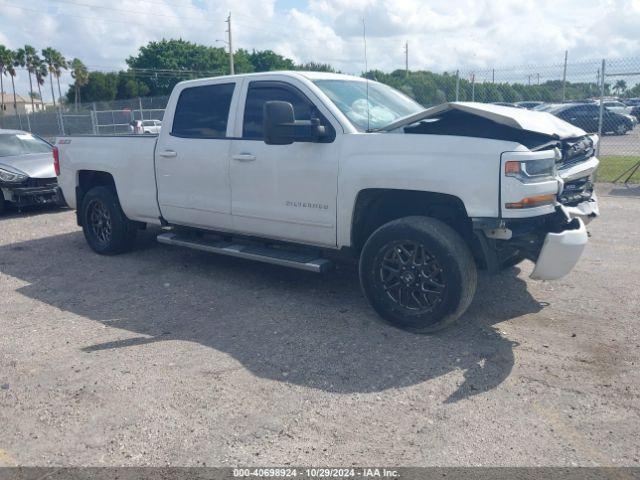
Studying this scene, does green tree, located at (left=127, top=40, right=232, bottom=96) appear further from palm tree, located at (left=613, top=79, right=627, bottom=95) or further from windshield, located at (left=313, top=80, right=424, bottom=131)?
windshield, located at (left=313, top=80, right=424, bottom=131)

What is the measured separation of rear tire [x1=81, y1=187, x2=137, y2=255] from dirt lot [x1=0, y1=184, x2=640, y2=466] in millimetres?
900

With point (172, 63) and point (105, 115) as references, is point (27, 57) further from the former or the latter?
point (105, 115)

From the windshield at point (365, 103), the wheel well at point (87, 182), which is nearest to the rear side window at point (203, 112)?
the windshield at point (365, 103)

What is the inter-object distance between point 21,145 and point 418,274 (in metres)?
9.87

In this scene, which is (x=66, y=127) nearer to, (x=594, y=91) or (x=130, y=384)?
(x=594, y=91)

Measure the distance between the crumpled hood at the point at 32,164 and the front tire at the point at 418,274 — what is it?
785 cm

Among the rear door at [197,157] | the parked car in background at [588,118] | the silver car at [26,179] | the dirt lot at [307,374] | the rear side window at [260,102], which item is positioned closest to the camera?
the dirt lot at [307,374]

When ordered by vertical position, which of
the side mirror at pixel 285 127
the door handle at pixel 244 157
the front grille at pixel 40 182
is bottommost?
the front grille at pixel 40 182

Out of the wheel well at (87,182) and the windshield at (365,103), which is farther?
the wheel well at (87,182)

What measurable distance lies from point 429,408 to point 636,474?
3.72 feet

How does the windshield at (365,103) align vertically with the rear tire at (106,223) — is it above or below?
above

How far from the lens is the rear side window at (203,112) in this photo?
6051 millimetres

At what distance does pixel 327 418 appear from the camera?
11.9 ft

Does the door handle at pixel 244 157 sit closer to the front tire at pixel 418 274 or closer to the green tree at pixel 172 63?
the front tire at pixel 418 274
